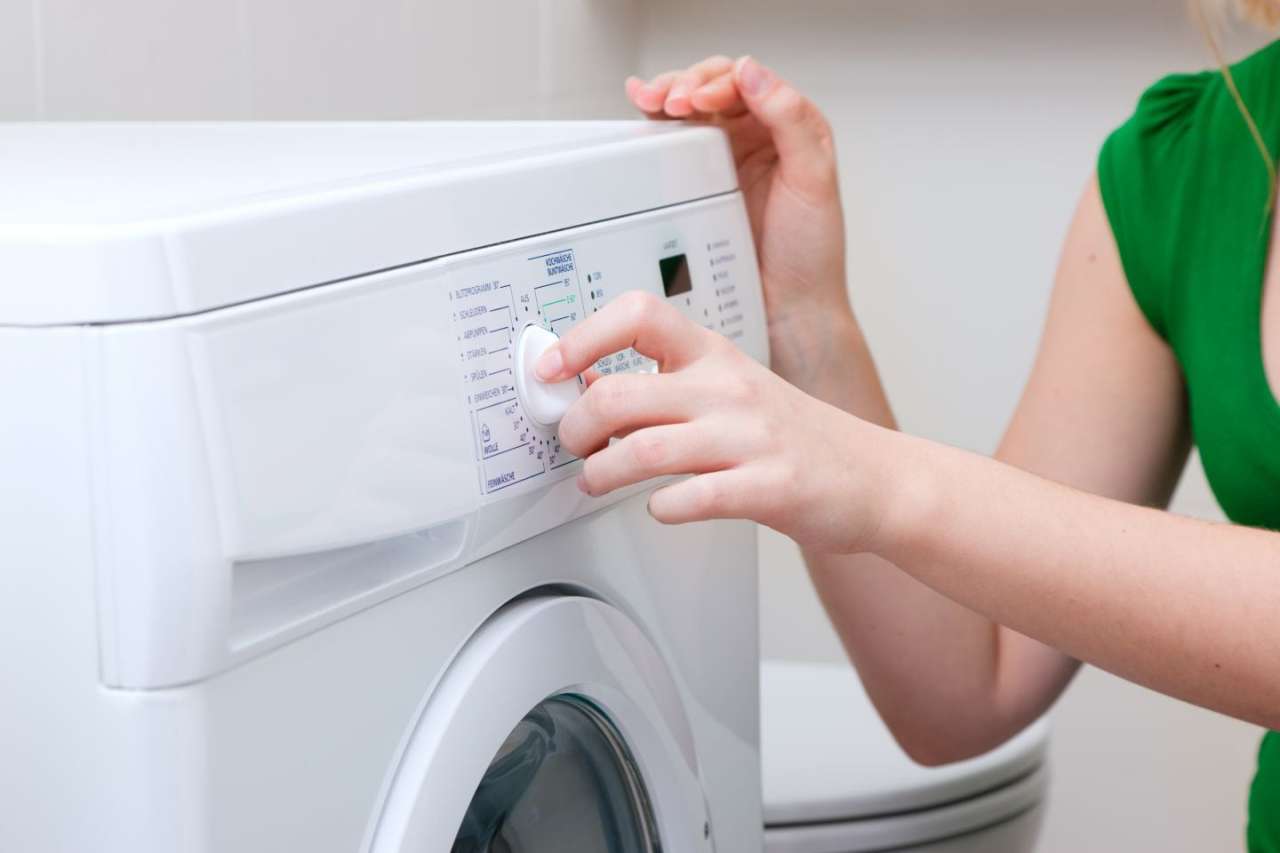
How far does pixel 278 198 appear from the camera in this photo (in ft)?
1.56

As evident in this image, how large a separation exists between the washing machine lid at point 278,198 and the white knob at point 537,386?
0.04 meters

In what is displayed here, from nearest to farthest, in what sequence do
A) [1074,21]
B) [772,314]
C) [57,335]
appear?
[57,335], [772,314], [1074,21]

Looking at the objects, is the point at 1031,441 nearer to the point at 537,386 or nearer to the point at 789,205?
the point at 789,205

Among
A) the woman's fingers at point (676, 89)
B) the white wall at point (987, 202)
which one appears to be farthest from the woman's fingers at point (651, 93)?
the white wall at point (987, 202)

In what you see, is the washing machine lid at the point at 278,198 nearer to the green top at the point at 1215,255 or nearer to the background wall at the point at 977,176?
the green top at the point at 1215,255

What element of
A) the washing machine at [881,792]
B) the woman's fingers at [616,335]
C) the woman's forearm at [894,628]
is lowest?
the washing machine at [881,792]

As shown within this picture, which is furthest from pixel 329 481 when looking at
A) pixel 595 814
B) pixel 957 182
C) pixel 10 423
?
pixel 957 182

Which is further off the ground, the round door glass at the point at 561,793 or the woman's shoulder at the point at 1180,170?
the woman's shoulder at the point at 1180,170

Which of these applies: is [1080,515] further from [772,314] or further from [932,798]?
[932,798]

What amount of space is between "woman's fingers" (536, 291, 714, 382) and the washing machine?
1.92 feet

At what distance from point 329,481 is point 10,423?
3.7 inches

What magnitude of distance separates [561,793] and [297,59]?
2.14 feet

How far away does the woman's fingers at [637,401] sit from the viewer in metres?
0.55

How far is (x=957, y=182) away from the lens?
5.76 feet
